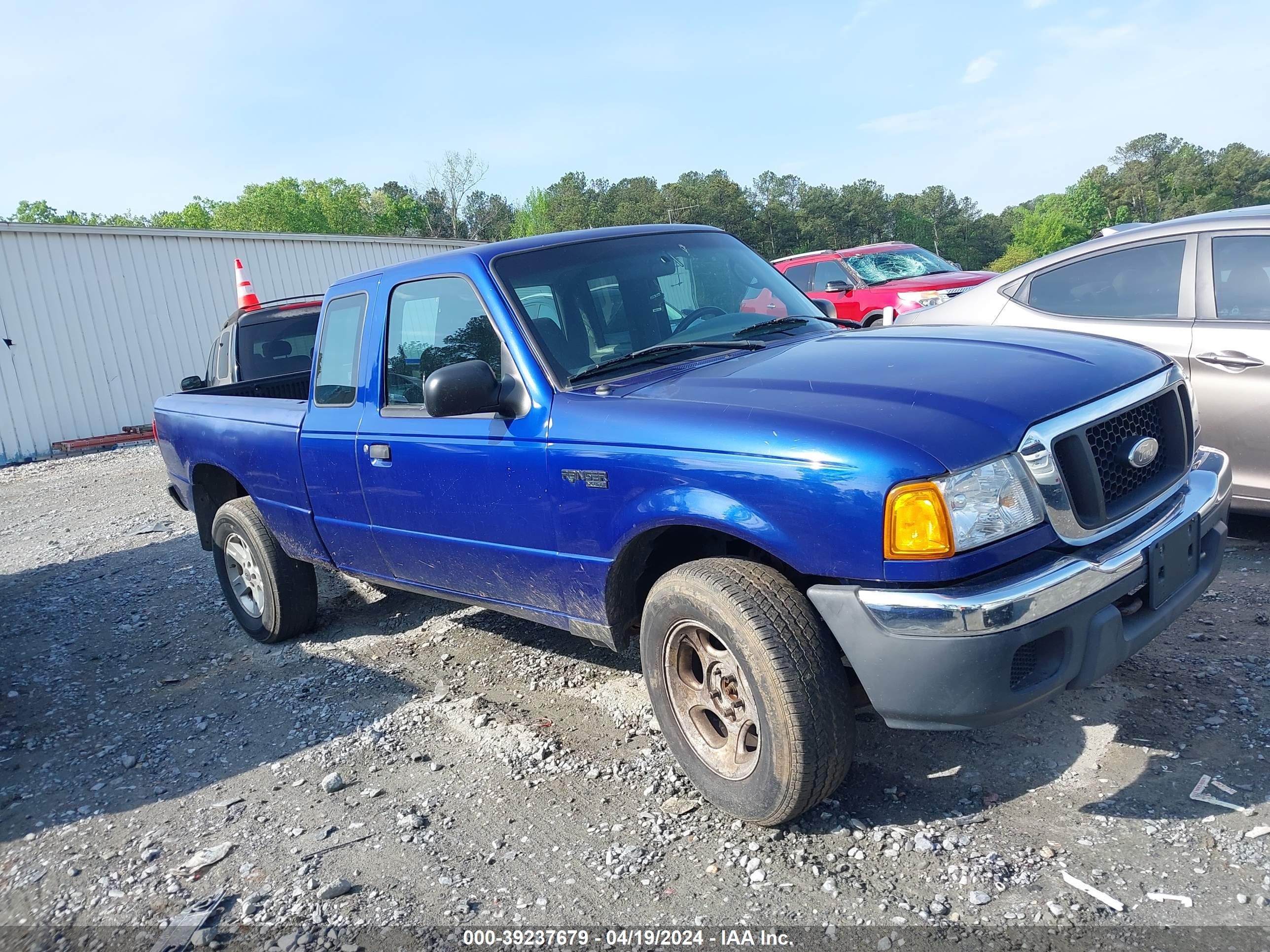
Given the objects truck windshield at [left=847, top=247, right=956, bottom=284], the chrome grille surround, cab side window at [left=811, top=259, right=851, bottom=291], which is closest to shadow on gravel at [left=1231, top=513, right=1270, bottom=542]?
the chrome grille surround

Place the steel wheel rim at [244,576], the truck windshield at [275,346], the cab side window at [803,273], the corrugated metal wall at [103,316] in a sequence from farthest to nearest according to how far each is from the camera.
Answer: the corrugated metal wall at [103,316]
the cab side window at [803,273]
the truck windshield at [275,346]
the steel wheel rim at [244,576]

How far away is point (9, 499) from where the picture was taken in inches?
482

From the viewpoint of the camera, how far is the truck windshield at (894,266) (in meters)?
13.2

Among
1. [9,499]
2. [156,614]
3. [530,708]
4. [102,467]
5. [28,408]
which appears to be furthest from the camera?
[28,408]

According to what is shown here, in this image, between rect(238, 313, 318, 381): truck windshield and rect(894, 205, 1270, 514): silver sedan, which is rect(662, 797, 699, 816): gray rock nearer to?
rect(894, 205, 1270, 514): silver sedan

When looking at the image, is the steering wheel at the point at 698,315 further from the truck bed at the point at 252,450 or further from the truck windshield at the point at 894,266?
the truck windshield at the point at 894,266

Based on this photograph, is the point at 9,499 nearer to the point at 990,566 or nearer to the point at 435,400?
the point at 435,400

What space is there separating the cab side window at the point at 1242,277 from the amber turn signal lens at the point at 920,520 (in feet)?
10.5

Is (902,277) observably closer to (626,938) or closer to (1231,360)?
(1231,360)

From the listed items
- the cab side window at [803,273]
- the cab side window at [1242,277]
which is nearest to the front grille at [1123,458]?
the cab side window at [1242,277]

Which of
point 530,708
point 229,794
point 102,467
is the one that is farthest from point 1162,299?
point 102,467

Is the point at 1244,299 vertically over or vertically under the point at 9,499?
over

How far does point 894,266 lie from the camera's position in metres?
13.5

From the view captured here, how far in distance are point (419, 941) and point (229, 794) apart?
4.59ft
